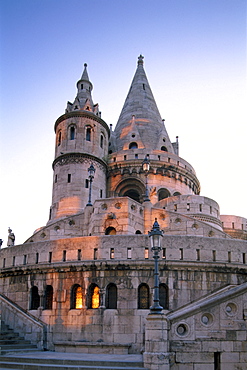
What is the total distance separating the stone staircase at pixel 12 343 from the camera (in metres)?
15.3

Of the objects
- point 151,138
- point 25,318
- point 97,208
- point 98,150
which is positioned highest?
point 151,138

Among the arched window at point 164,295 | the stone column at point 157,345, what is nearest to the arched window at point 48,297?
the arched window at point 164,295

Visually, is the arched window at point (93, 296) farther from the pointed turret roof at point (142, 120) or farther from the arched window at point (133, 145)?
the arched window at point (133, 145)

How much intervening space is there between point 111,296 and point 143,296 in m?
1.29

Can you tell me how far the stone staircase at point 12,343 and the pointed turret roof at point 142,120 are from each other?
1994 centimetres

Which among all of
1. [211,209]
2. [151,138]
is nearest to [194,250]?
[211,209]

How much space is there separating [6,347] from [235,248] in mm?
9823

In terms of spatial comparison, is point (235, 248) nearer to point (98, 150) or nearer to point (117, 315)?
point (117, 315)

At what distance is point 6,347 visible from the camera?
1549cm

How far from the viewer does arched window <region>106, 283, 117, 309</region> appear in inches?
660

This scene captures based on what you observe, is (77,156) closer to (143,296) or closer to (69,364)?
(143,296)

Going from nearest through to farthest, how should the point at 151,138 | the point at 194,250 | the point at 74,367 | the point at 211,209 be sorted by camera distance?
the point at 74,367 → the point at 194,250 → the point at 211,209 → the point at 151,138

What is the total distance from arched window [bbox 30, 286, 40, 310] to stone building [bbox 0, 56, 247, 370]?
0.04 m

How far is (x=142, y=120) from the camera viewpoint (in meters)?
36.2
